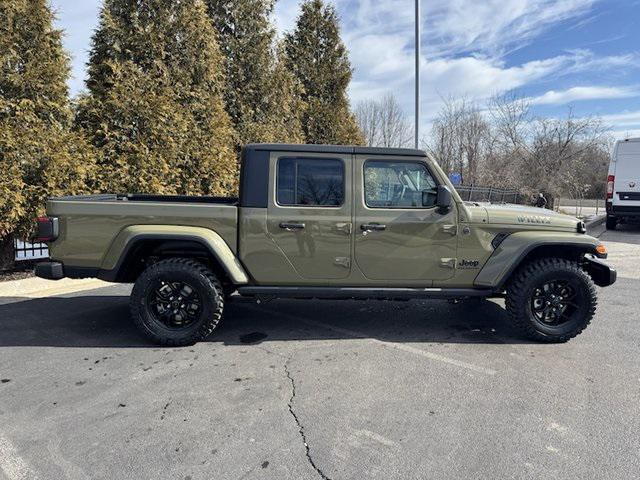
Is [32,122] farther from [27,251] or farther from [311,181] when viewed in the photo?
[311,181]

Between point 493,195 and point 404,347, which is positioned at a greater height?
point 493,195

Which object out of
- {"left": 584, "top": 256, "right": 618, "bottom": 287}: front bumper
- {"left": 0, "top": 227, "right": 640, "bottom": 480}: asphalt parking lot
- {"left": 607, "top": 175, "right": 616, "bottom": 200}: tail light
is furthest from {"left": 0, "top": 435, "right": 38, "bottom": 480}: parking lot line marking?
{"left": 607, "top": 175, "right": 616, "bottom": 200}: tail light

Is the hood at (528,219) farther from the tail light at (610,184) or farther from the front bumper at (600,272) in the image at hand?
the tail light at (610,184)

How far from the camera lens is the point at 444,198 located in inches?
158

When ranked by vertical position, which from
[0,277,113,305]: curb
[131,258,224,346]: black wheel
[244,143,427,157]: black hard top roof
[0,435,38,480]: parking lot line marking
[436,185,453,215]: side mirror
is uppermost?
[244,143,427,157]: black hard top roof

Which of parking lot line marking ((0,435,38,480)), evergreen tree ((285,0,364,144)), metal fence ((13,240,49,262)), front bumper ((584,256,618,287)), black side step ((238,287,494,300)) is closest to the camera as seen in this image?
parking lot line marking ((0,435,38,480))

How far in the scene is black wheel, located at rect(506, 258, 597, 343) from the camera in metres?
4.15

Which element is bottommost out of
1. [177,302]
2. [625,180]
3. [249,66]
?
[177,302]

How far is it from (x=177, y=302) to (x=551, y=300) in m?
3.64

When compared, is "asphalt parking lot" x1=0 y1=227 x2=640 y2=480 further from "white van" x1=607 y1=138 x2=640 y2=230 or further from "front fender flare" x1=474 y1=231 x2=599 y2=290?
"white van" x1=607 y1=138 x2=640 y2=230

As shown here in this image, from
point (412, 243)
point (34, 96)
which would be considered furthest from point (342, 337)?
point (34, 96)

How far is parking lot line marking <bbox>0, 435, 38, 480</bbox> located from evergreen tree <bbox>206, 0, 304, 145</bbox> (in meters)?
8.70

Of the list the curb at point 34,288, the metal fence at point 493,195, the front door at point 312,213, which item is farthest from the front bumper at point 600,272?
the metal fence at point 493,195

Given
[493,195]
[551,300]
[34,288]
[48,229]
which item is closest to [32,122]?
[34,288]
